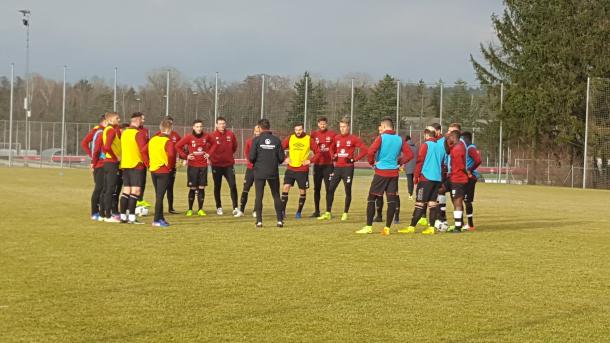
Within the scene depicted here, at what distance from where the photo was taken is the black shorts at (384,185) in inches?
579

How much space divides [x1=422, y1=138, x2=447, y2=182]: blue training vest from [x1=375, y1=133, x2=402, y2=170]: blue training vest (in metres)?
0.63

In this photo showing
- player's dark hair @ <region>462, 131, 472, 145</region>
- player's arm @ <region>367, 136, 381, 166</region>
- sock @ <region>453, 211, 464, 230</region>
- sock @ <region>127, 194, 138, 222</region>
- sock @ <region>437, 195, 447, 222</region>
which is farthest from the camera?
player's dark hair @ <region>462, 131, 472, 145</region>

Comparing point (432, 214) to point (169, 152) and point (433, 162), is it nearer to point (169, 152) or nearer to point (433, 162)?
point (433, 162)

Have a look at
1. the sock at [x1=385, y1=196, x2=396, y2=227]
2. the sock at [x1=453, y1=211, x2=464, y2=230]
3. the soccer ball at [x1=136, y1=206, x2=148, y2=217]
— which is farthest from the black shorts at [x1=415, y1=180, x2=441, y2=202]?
the soccer ball at [x1=136, y1=206, x2=148, y2=217]

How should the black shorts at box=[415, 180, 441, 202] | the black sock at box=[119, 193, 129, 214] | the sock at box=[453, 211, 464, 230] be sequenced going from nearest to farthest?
the black shorts at box=[415, 180, 441, 202], the sock at box=[453, 211, 464, 230], the black sock at box=[119, 193, 129, 214]

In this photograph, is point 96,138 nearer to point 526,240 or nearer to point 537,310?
point 526,240

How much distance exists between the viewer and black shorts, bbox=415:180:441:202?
14961 mm

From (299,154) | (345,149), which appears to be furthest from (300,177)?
(345,149)

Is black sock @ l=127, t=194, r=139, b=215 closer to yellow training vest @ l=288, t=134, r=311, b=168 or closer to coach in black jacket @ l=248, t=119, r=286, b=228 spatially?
coach in black jacket @ l=248, t=119, r=286, b=228

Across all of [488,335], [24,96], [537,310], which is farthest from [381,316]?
[24,96]

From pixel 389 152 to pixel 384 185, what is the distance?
576 millimetres

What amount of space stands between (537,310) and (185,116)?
46702 millimetres

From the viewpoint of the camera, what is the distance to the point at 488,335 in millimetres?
6645

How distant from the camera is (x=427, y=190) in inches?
590
